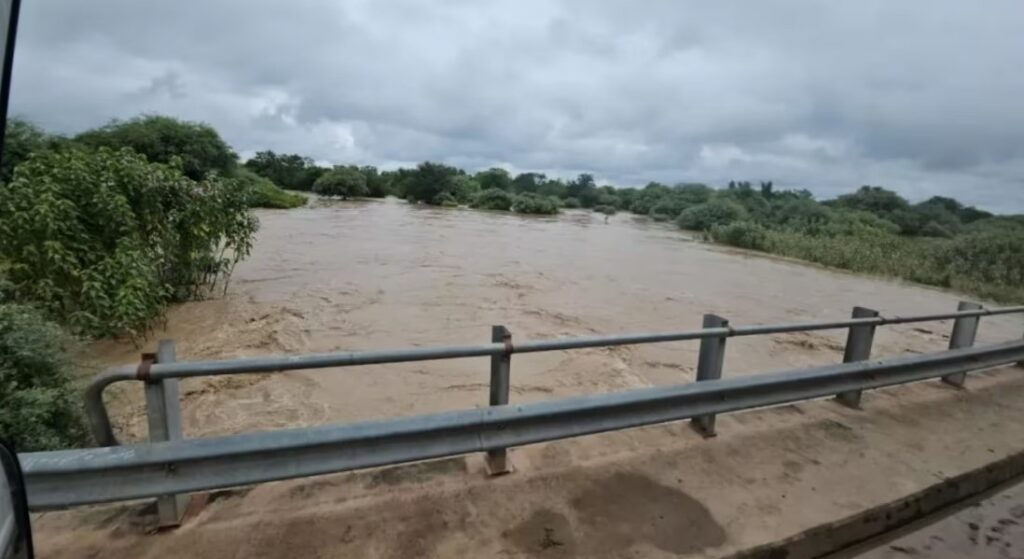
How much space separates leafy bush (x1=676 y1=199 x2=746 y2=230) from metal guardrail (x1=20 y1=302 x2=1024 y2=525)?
37452 mm

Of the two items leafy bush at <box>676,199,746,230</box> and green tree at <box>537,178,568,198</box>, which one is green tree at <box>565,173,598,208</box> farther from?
leafy bush at <box>676,199,746,230</box>

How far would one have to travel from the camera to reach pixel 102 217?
6676 millimetres

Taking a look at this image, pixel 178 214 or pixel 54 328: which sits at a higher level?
pixel 178 214

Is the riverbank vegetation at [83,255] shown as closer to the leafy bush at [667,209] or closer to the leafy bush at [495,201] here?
the leafy bush at [495,201]

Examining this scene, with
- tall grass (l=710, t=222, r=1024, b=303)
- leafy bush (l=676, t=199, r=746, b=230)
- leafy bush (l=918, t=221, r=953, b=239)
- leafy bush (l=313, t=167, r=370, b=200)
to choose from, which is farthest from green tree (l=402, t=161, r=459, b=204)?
leafy bush (l=918, t=221, r=953, b=239)

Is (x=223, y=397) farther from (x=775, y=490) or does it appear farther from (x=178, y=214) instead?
(x=775, y=490)

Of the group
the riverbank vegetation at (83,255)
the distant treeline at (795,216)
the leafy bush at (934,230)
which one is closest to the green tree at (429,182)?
the distant treeline at (795,216)

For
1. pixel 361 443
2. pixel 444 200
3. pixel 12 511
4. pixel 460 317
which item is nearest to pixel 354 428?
pixel 361 443

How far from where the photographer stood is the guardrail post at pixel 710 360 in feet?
11.2

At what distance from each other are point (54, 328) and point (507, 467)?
12.8ft

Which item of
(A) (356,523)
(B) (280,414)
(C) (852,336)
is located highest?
(C) (852,336)

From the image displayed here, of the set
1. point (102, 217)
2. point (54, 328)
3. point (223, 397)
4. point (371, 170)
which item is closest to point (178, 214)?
point (102, 217)

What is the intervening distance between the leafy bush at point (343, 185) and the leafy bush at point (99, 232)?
169 ft

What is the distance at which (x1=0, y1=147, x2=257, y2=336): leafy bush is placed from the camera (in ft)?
19.3
